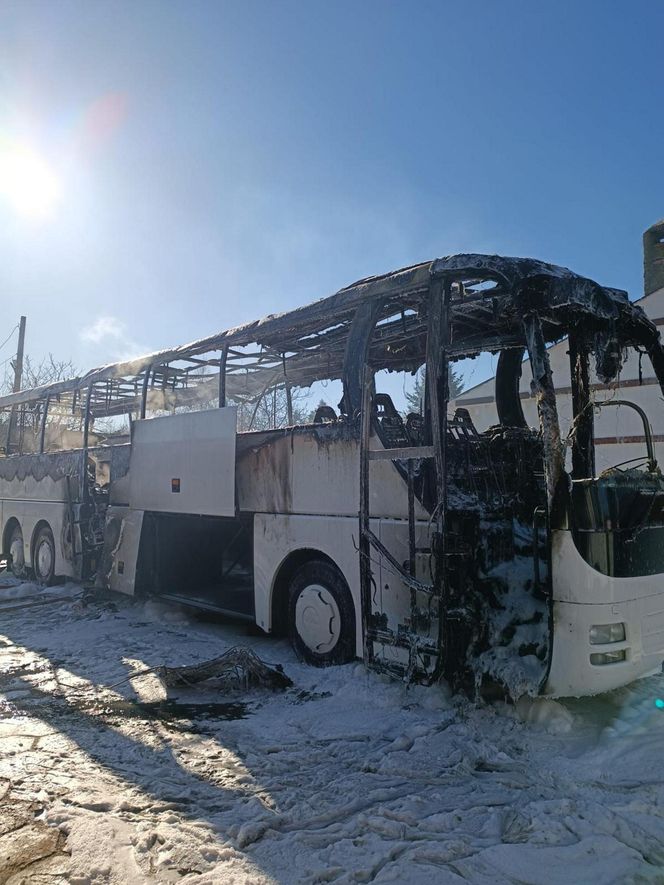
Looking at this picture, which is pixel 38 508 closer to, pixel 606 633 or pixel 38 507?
pixel 38 507

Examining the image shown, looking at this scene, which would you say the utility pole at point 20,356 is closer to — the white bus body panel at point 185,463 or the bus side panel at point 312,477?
the white bus body panel at point 185,463

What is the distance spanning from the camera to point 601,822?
2865 mm

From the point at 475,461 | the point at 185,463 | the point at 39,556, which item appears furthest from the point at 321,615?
the point at 39,556

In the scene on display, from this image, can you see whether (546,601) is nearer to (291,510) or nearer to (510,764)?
(510,764)

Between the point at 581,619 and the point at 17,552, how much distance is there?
37.8 feet

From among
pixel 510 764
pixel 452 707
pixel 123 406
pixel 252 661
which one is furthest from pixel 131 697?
pixel 123 406

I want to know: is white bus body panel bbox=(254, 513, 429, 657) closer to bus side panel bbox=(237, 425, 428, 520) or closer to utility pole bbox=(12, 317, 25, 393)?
bus side panel bbox=(237, 425, 428, 520)

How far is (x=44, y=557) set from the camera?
431 inches

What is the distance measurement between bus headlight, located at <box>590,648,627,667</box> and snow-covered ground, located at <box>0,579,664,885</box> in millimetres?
475

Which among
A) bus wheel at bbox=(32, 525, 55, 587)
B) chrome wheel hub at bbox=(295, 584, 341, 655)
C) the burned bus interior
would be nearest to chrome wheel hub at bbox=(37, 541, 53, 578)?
bus wheel at bbox=(32, 525, 55, 587)

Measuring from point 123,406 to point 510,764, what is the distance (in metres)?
8.48

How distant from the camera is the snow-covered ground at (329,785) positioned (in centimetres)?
267

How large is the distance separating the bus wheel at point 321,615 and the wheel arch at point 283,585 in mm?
122

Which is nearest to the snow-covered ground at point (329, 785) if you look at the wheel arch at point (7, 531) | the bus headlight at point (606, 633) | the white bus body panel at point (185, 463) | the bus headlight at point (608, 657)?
the bus headlight at point (608, 657)
